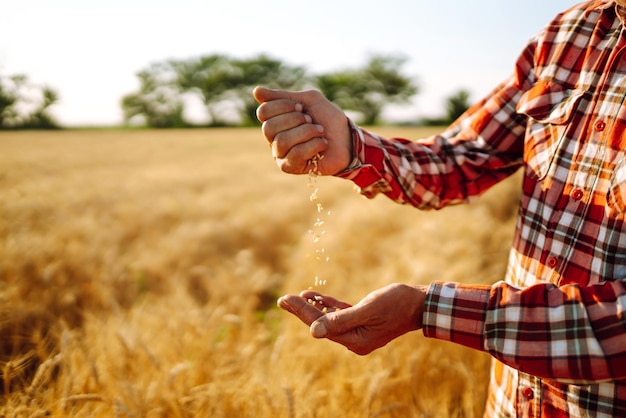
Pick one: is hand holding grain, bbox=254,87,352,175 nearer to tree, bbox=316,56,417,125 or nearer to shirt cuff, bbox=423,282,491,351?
shirt cuff, bbox=423,282,491,351

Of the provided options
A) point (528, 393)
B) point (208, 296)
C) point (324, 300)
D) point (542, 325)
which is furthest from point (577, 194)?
point (208, 296)

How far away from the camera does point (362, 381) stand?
167 cm

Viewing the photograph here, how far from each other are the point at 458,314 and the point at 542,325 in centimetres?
13

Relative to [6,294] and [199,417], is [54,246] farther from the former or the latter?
[199,417]

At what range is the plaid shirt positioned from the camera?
0.71 metres

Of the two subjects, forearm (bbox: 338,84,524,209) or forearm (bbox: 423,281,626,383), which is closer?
forearm (bbox: 423,281,626,383)

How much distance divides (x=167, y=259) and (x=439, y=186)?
2918 mm

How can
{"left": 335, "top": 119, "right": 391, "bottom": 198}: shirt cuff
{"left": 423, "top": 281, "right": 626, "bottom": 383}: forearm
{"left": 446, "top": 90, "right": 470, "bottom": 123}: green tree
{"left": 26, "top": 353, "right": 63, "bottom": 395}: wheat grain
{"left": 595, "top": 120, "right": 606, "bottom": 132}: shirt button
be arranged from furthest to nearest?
{"left": 446, "top": 90, "right": 470, "bottom": 123}: green tree
{"left": 26, "top": 353, "right": 63, "bottom": 395}: wheat grain
{"left": 335, "top": 119, "right": 391, "bottom": 198}: shirt cuff
{"left": 595, "top": 120, "right": 606, "bottom": 132}: shirt button
{"left": 423, "top": 281, "right": 626, "bottom": 383}: forearm

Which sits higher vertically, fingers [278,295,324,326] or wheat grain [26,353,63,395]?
fingers [278,295,324,326]

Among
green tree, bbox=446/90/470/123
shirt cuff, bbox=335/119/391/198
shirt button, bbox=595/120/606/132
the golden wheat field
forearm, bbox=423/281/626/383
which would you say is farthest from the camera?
green tree, bbox=446/90/470/123

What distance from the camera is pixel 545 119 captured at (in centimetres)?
105

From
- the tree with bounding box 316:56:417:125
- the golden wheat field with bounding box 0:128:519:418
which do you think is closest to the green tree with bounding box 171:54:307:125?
the tree with bounding box 316:56:417:125

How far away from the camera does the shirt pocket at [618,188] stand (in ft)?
2.68

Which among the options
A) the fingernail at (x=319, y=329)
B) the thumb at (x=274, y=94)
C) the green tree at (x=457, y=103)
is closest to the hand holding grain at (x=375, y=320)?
the fingernail at (x=319, y=329)
